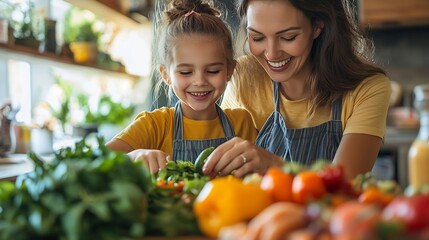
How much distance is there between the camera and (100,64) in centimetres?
435

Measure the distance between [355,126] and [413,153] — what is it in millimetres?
685

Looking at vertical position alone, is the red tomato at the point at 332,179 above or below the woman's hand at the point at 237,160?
above

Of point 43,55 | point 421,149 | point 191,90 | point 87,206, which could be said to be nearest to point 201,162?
point 191,90

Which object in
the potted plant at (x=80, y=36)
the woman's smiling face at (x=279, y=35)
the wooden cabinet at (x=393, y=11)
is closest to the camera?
the woman's smiling face at (x=279, y=35)

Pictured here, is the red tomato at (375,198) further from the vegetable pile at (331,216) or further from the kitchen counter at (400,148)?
the kitchen counter at (400,148)

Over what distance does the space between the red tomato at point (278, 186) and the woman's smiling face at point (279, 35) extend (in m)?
0.85

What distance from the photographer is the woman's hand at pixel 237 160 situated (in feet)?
4.62

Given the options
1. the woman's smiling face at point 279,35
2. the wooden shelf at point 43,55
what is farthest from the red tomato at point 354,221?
the wooden shelf at point 43,55

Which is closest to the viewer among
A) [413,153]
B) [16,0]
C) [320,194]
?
[320,194]

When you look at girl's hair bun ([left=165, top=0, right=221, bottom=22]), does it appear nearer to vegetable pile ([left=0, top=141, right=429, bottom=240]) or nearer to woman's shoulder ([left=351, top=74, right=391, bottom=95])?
woman's shoulder ([left=351, top=74, right=391, bottom=95])

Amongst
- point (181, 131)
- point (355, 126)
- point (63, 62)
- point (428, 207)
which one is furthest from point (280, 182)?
point (63, 62)

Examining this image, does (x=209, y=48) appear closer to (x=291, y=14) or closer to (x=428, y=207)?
(x=291, y=14)

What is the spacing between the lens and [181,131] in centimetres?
198

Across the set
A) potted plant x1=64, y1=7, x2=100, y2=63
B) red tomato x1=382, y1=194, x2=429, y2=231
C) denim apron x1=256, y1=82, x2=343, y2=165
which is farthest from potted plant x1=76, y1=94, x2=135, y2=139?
red tomato x1=382, y1=194, x2=429, y2=231
